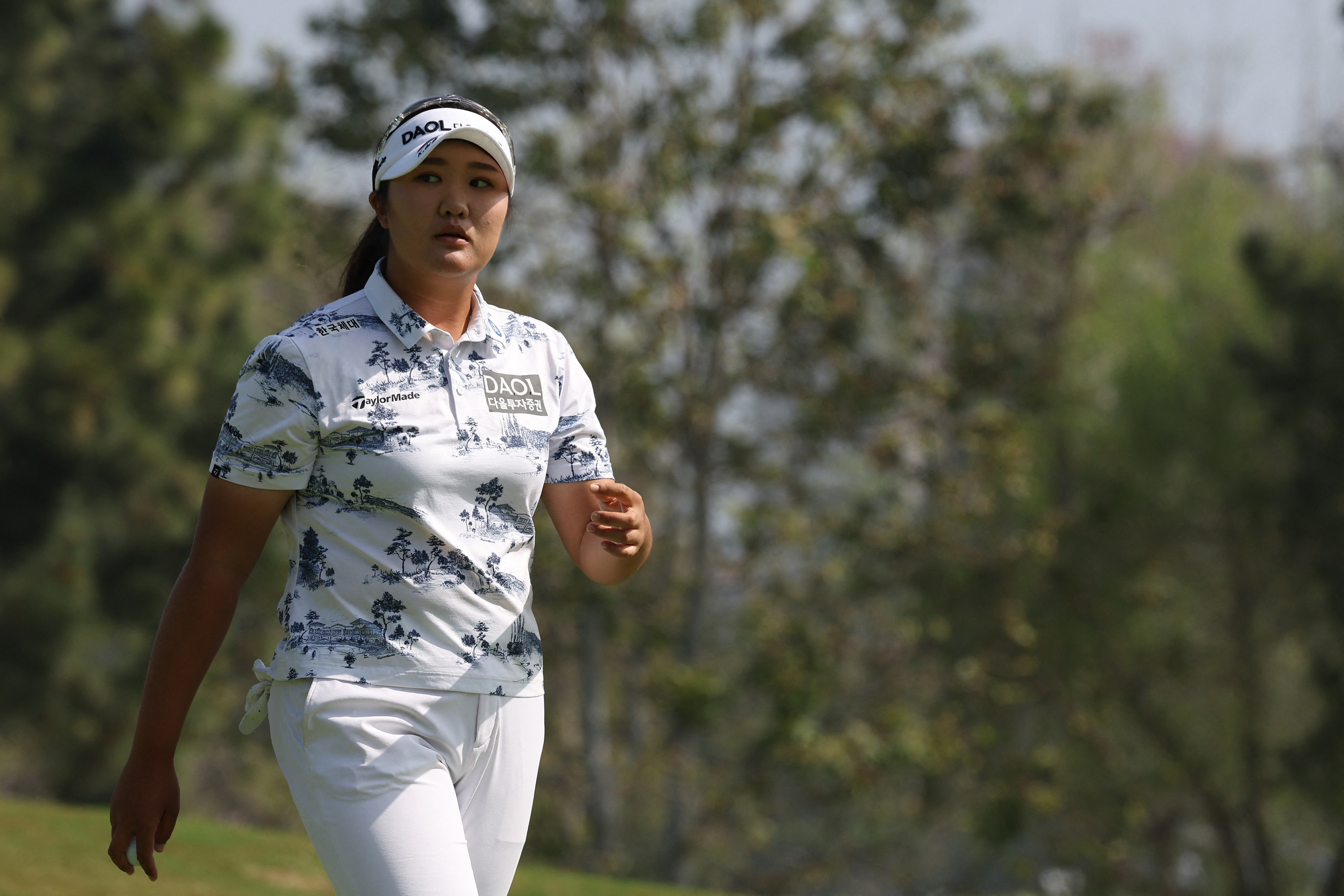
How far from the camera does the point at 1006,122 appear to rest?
42.3 feet

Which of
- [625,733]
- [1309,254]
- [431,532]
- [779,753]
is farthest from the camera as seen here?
[625,733]

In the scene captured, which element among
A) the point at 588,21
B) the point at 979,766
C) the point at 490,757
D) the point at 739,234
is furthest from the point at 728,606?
the point at 490,757

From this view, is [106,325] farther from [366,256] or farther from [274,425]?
[274,425]

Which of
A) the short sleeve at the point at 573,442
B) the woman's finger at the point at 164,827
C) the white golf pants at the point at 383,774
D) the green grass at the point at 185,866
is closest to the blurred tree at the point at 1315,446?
the green grass at the point at 185,866

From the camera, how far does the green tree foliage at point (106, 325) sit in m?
15.1

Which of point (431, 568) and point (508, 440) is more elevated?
point (508, 440)

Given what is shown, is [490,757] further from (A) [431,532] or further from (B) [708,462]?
(B) [708,462]

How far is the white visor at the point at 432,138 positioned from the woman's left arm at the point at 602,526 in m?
0.56

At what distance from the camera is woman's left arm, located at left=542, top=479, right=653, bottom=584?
7.95 ft

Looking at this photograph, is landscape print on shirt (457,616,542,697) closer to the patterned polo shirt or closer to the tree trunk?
the patterned polo shirt

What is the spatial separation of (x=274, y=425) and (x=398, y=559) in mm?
273

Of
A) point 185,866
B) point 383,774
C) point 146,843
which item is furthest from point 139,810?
point 185,866

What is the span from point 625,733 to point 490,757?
15.8 meters

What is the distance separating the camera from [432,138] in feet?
7.88
